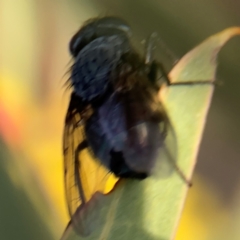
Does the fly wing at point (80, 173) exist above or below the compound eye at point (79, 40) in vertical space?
below

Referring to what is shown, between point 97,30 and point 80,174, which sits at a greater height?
point 97,30

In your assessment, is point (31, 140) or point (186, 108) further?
point (31, 140)

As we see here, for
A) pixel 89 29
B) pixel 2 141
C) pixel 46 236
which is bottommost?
pixel 46 236

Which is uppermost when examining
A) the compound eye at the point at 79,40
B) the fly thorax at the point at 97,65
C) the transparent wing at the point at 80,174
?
the compound eye at the point at 79,40

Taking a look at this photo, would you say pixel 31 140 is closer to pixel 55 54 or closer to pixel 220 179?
pixel 55 54

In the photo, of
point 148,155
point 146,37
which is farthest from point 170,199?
point 146,37

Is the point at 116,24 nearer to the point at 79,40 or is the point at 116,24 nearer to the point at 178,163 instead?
the point at 79,40

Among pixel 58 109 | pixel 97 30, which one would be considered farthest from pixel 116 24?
pixel 58 109
